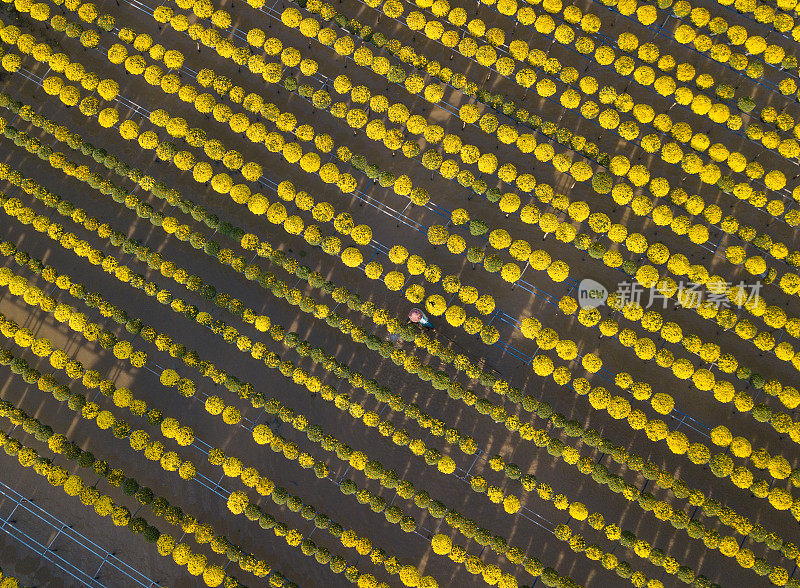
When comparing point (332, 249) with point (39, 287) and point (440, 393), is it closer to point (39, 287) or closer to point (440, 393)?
point (440, 393)

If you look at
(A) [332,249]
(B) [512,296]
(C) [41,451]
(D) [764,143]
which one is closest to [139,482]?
(C) [41,451]

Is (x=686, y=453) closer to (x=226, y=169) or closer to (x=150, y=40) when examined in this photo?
(x=226, y=169)

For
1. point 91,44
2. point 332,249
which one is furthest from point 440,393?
point 91,44

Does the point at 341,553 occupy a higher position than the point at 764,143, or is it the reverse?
the point at 764,143

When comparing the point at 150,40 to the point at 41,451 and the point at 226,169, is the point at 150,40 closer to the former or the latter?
the point at 226,169

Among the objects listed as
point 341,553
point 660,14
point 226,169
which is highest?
point 660,14

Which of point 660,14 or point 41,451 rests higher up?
point 660,14

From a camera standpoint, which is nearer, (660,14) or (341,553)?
(341,553)

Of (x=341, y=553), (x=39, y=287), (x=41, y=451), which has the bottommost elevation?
(x=41, y=451)
